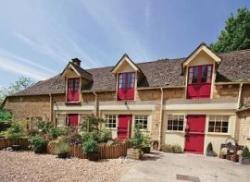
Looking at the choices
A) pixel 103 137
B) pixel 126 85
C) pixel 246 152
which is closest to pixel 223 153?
pixel 246 152

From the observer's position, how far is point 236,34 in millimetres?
26438

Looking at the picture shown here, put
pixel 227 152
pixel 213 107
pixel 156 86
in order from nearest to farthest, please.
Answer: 1. pixel 227 152
2. pixel 213 107
3. pixel 156 86

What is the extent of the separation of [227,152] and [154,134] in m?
4.65

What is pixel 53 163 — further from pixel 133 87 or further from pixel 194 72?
pixel 194 72

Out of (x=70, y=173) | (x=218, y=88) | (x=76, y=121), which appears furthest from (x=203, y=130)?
(x=76, y=121)

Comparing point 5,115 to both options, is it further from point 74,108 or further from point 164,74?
point 164,74

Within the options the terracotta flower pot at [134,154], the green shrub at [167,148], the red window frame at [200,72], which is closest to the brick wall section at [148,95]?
the red window frame at [200,72]

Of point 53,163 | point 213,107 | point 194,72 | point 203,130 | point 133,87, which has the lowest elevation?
point 53,163

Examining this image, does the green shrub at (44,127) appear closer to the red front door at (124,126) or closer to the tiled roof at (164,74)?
the tiled roof at (164,74)

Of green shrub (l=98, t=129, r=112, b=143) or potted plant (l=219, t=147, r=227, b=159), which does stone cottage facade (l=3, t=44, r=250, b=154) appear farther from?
green shrub (l=98, t=129, r=112, b=143)

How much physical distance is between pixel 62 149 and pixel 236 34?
26.3m

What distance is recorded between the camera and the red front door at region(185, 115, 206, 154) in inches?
495

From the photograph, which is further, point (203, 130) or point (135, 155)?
point (203, 130)

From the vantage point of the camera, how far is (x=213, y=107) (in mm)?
12227
